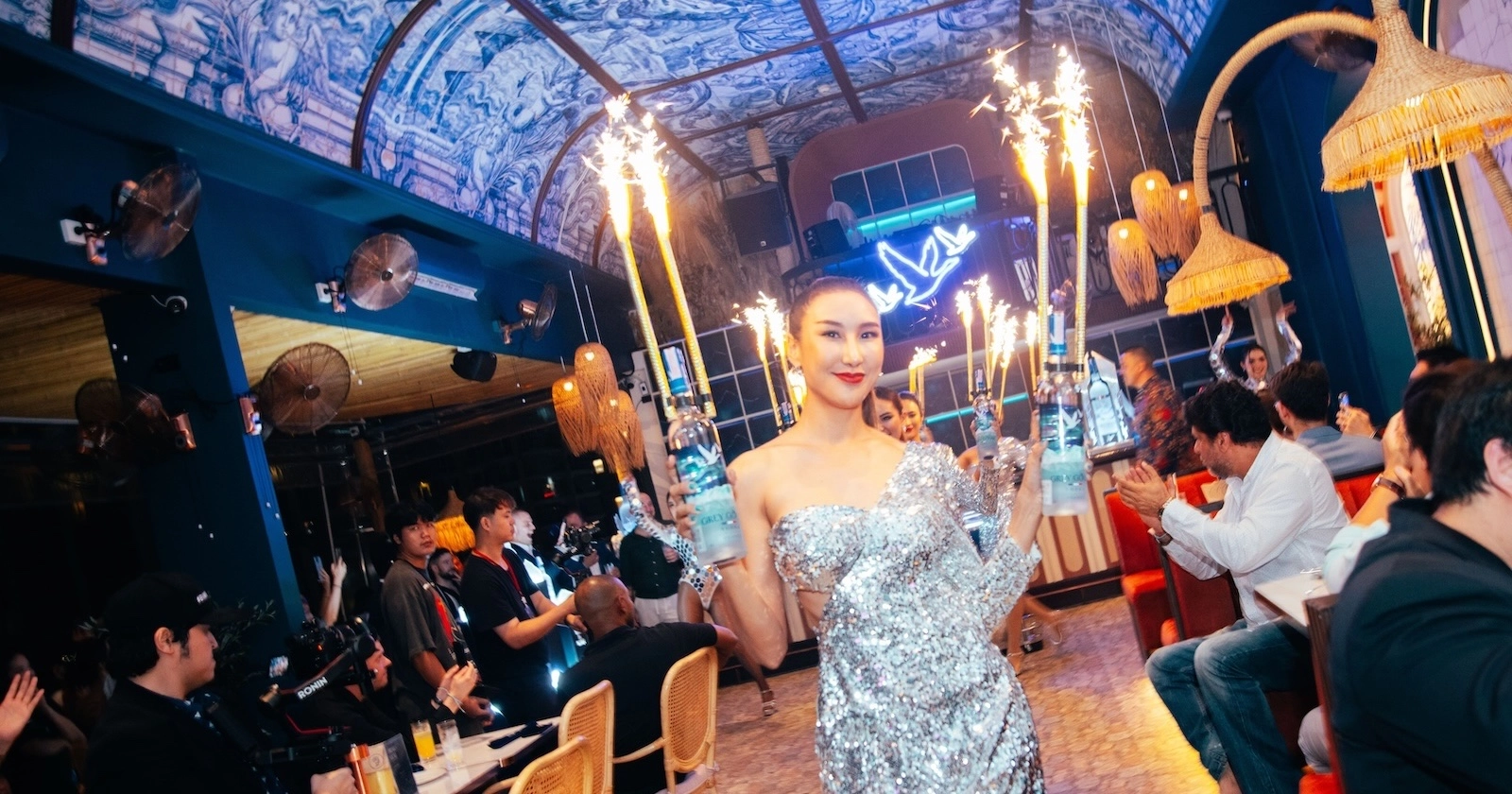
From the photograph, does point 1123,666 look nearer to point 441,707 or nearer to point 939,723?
point 441,707

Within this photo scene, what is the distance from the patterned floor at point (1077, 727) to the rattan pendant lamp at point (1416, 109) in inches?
88.6

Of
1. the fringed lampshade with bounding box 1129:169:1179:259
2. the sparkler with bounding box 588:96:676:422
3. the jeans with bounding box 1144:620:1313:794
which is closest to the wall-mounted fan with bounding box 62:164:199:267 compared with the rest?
the sparkler with bounding box 588:96:676:422

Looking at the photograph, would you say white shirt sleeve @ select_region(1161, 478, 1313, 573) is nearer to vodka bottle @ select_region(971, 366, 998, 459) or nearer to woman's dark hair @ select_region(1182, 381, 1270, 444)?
woman's dark hair @ select_region(1182, 381, 1270, 444)

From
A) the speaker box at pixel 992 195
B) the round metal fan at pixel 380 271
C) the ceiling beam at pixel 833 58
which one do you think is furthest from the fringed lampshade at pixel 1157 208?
the round metal fan at pixel 380 271

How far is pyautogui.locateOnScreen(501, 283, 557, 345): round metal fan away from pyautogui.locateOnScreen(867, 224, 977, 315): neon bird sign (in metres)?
2.99

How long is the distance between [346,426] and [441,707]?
8236 millimetres

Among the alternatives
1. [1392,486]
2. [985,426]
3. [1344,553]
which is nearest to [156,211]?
[985,426]

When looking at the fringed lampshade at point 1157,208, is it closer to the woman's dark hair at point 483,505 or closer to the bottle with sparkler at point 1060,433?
the woman's dark hair at point 483,505

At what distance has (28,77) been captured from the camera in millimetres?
4207

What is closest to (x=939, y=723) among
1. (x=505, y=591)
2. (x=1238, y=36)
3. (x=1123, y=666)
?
(x=505, y=591)

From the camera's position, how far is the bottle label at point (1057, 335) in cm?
198

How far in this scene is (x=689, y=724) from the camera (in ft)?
14.4

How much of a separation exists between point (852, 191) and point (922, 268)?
1.34 metres

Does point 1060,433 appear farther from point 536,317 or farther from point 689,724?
point 536,317
